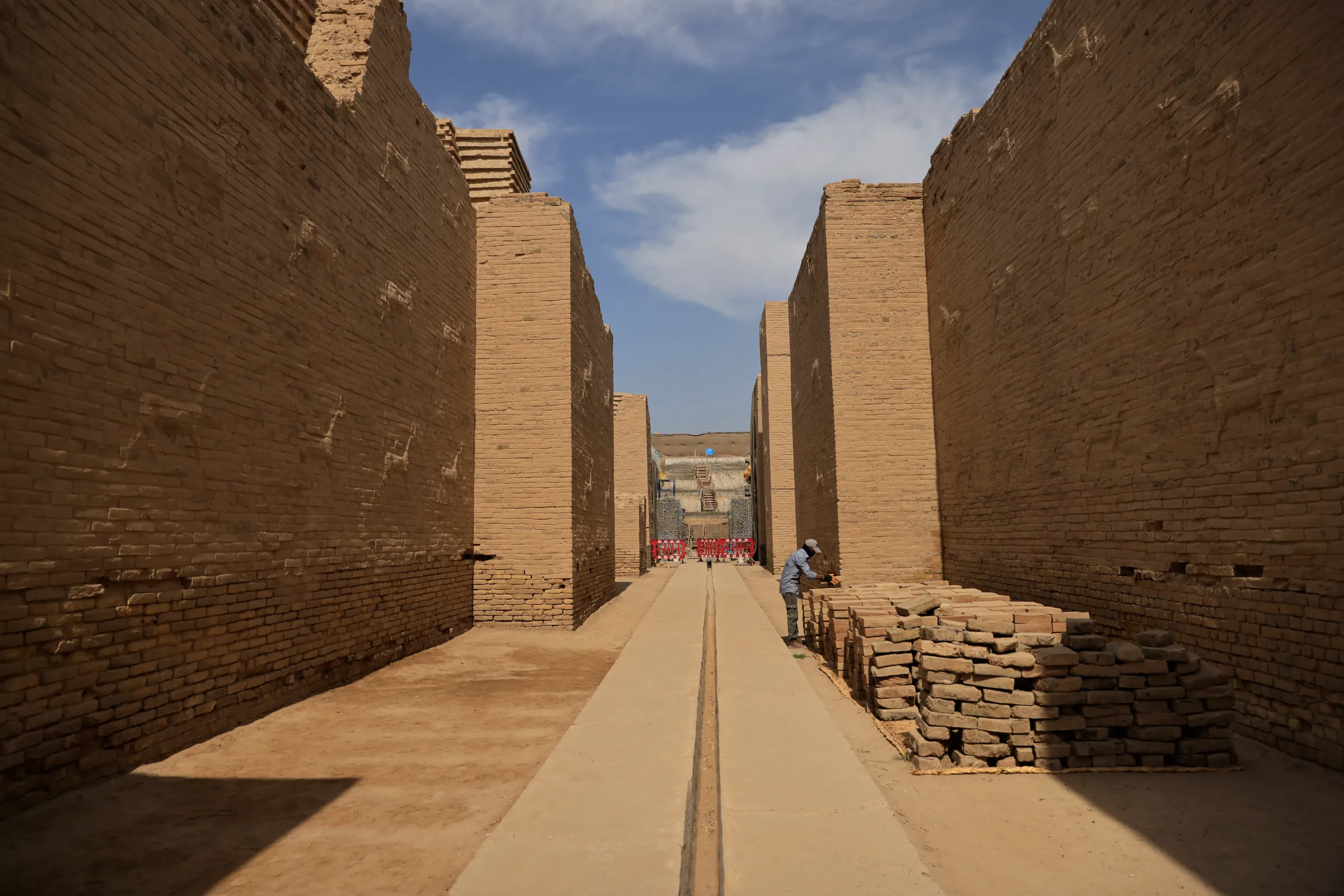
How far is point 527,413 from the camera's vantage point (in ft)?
37.7

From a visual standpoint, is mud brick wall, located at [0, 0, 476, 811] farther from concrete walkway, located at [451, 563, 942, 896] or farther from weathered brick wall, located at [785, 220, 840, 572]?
weathered brick wall, located at [785, 220, 840, 572]

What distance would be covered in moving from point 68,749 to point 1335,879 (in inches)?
245

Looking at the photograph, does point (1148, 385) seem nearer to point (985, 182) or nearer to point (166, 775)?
point (985, 182)

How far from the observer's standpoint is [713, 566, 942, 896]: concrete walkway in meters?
3.13

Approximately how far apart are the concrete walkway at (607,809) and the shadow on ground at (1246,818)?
94.2 inches

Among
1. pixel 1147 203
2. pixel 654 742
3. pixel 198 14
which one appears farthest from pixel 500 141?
pixel 654 742

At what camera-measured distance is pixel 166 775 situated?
4.60 meters

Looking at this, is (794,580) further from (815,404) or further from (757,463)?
(757,463)

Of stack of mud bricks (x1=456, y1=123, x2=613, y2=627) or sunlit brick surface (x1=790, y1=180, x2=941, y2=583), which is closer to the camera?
stack of mud bricks (x1=456, y1=123, x2=613, y2=627)

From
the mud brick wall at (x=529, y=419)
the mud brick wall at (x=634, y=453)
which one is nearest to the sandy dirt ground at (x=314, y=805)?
the mud brick wall at (x=529, y=419)

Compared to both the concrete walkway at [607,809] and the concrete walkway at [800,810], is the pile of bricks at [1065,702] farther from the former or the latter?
the concrete walkway at [607,809]

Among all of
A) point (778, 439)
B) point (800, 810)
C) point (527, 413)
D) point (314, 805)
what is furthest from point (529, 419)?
point (778, 439)

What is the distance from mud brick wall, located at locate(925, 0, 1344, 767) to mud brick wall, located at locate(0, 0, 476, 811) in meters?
7.24

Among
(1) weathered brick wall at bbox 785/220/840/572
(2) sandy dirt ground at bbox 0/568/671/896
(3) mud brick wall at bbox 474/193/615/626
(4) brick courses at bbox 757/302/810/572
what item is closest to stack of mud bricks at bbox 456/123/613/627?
(3) mud brick wall at bbox 474/193/615/626
